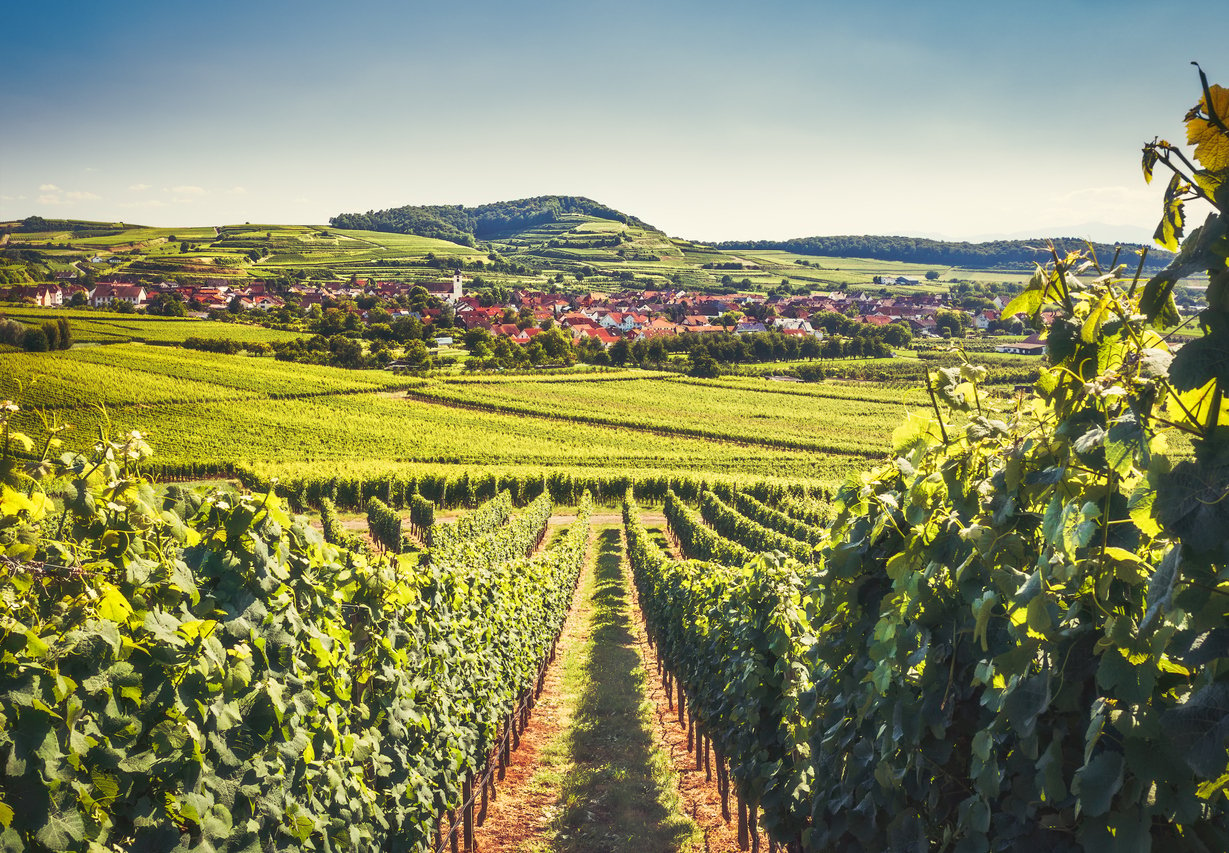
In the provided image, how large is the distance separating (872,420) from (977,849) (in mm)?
61094

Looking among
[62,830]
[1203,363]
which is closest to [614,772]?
[62,830]

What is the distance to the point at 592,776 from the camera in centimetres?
952

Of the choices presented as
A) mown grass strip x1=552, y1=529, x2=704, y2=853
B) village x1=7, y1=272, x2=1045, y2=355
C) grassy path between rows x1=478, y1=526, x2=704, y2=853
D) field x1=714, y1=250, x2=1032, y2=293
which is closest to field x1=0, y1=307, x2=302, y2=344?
village x1=7, y1=272, x2=1045, y2=355

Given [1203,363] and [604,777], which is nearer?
[1203,363]

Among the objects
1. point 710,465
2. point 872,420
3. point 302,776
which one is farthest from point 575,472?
point 302,776

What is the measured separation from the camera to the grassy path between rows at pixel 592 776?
7820 mm

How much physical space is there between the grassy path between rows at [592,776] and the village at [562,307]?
6893cm

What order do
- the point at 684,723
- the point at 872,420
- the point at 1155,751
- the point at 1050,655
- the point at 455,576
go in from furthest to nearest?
1. the point at 872,420
2. the point at 684,723
3. the point at 455,576
4. the point at 1050,655
5. the point at 1155,751

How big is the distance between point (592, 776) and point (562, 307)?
124 meters

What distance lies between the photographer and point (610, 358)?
3487 inches

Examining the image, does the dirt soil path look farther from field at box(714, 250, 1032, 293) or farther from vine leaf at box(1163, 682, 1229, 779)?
field at box(714, 250, 1032, 293)

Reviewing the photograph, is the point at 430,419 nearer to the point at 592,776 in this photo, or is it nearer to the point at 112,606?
the point at 592,776

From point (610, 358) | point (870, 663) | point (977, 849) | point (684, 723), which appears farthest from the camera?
point (610, 358)

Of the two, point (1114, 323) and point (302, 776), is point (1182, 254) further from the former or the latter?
point (302, 776)
